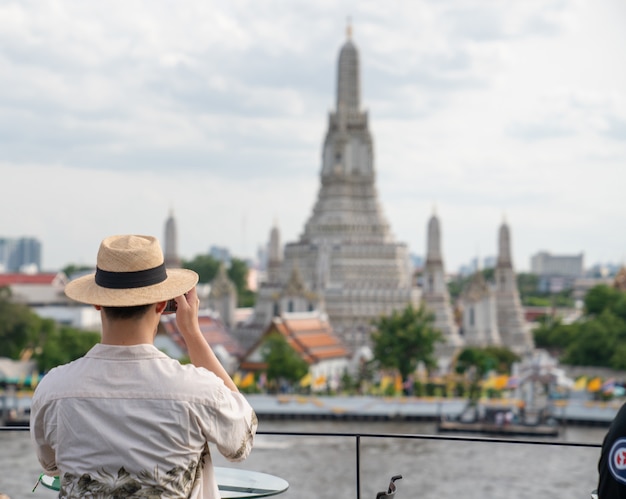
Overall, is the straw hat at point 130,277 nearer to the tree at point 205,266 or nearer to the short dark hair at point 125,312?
the short dark hair at point 125,312

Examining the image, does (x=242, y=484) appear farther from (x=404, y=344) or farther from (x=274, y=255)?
(x=274, y=255)

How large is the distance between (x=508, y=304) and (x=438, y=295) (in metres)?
9.74

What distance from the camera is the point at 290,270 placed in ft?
219

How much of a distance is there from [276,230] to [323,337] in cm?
2241

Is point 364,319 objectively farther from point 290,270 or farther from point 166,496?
point 166,496

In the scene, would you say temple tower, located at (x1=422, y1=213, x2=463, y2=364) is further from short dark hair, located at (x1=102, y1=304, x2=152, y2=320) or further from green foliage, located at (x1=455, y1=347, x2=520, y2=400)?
short dark hair, located at (x1=102, y1=304, x2=152, y2=320)

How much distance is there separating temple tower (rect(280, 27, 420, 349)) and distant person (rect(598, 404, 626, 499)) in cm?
5577

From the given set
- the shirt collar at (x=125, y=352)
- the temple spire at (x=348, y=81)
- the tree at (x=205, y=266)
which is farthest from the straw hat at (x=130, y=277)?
the tree at (x=205, y=266)

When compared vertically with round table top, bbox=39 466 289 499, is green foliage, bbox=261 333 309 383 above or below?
below

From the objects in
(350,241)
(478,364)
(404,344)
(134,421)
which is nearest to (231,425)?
(134,421)

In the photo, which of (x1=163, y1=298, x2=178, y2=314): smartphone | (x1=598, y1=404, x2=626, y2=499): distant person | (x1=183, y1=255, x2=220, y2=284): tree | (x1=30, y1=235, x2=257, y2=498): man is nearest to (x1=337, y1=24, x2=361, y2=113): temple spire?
(x1=183, y1=255, x2=220, y2=284): tree

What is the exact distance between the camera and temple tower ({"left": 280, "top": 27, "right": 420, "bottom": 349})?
61.7 metres

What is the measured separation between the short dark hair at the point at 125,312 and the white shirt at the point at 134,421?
0.31 feet

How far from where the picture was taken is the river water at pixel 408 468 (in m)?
29.2
